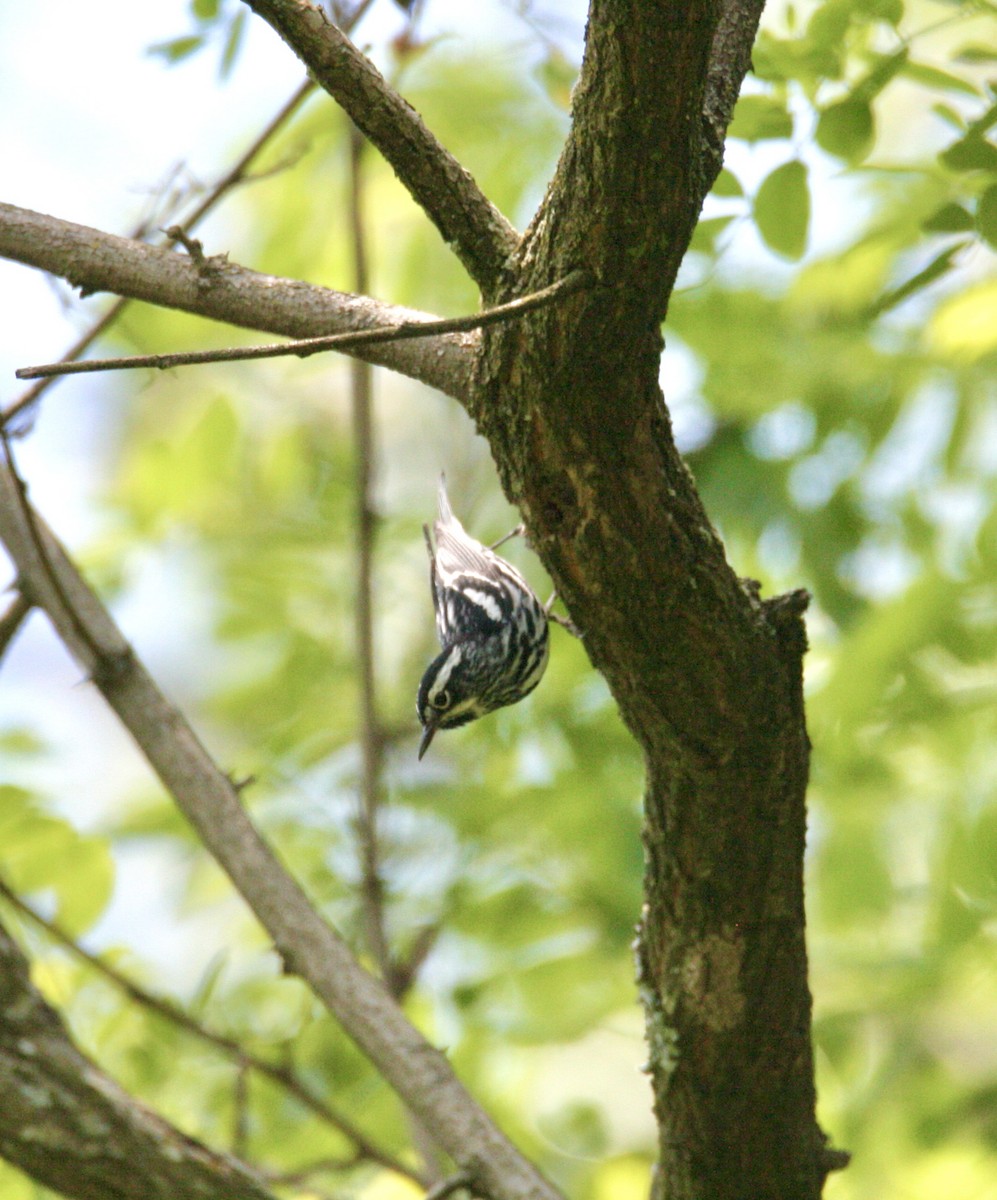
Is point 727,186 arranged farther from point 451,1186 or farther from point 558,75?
point 451,1186

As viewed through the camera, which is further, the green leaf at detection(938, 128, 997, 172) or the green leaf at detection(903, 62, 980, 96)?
the green leaf at detection(903, 62, 980, 96)

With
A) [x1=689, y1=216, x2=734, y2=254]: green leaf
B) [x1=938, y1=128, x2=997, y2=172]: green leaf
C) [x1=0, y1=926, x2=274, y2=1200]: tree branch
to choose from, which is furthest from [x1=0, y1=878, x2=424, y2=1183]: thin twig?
[x1=938, y1=128, x2=997, y2=172]: green leaf

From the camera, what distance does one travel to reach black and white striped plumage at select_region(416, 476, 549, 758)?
4.62 m

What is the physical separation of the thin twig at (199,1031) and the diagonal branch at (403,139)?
8.07ft

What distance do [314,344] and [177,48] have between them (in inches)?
77.5

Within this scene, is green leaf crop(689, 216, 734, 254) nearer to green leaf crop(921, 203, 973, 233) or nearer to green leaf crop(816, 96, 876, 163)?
green leaf crop(816, 96, 876, 163)

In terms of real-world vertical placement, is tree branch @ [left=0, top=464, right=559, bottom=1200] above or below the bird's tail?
below

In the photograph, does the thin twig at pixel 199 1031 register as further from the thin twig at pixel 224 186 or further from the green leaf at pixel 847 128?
the green leaf at pixel 847 128

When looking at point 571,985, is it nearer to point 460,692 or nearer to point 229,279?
point 460,692

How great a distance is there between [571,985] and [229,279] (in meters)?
2.62

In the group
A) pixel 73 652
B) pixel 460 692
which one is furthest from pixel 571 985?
pixel 73 652

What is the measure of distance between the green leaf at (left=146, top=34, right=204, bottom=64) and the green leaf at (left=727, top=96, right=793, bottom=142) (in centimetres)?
164

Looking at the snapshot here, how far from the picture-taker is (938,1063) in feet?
17.6

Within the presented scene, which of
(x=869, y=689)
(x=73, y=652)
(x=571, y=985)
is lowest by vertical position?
(x=571, y=985)
